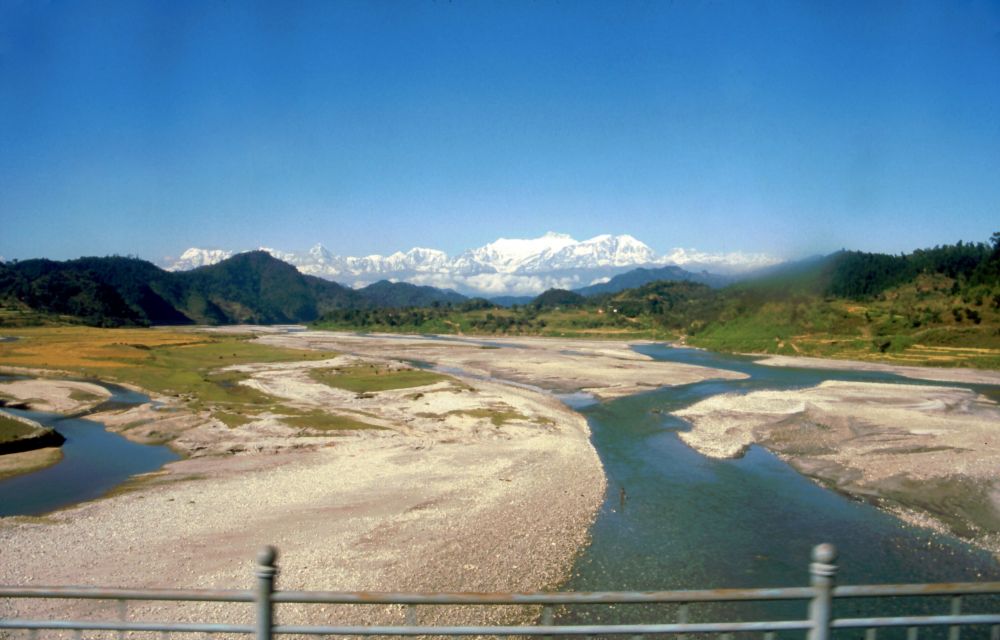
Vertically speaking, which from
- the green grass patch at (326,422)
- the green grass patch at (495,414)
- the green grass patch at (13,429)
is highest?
the green grass patch at (13,429)

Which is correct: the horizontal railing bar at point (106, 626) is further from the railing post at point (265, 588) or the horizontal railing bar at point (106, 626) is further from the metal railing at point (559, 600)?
the railing post at point (265, 588)

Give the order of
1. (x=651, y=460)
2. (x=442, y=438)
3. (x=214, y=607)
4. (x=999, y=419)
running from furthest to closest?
(x=999, y=419) < (x=442, y=438) < (x=651, y=460) < (x=214, y=607)

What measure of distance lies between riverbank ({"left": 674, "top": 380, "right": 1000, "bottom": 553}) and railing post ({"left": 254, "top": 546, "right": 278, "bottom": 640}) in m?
23.2

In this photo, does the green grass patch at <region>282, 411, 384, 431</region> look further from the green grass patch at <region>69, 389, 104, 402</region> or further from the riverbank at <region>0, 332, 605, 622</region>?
the green grass patch at <region>69, 389, 104, 402</region>

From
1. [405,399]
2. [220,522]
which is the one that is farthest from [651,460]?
[405,399]

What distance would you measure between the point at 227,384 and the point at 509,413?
31810 mm

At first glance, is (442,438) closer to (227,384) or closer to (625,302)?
(227,384)

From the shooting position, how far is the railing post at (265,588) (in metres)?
4.50

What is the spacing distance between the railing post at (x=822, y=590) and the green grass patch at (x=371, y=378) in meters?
50.3

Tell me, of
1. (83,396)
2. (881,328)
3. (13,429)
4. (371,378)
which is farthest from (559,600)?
(881,328)

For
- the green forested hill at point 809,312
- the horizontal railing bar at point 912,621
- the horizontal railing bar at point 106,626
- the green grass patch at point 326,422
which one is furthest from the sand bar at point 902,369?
the horizontal railing bar at point 106,626

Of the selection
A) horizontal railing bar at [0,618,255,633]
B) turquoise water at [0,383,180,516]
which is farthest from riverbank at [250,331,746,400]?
horizontal railing bar at [0,618,255,633]

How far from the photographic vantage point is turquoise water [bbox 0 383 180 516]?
894 inches

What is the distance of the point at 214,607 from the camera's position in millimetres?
13664
